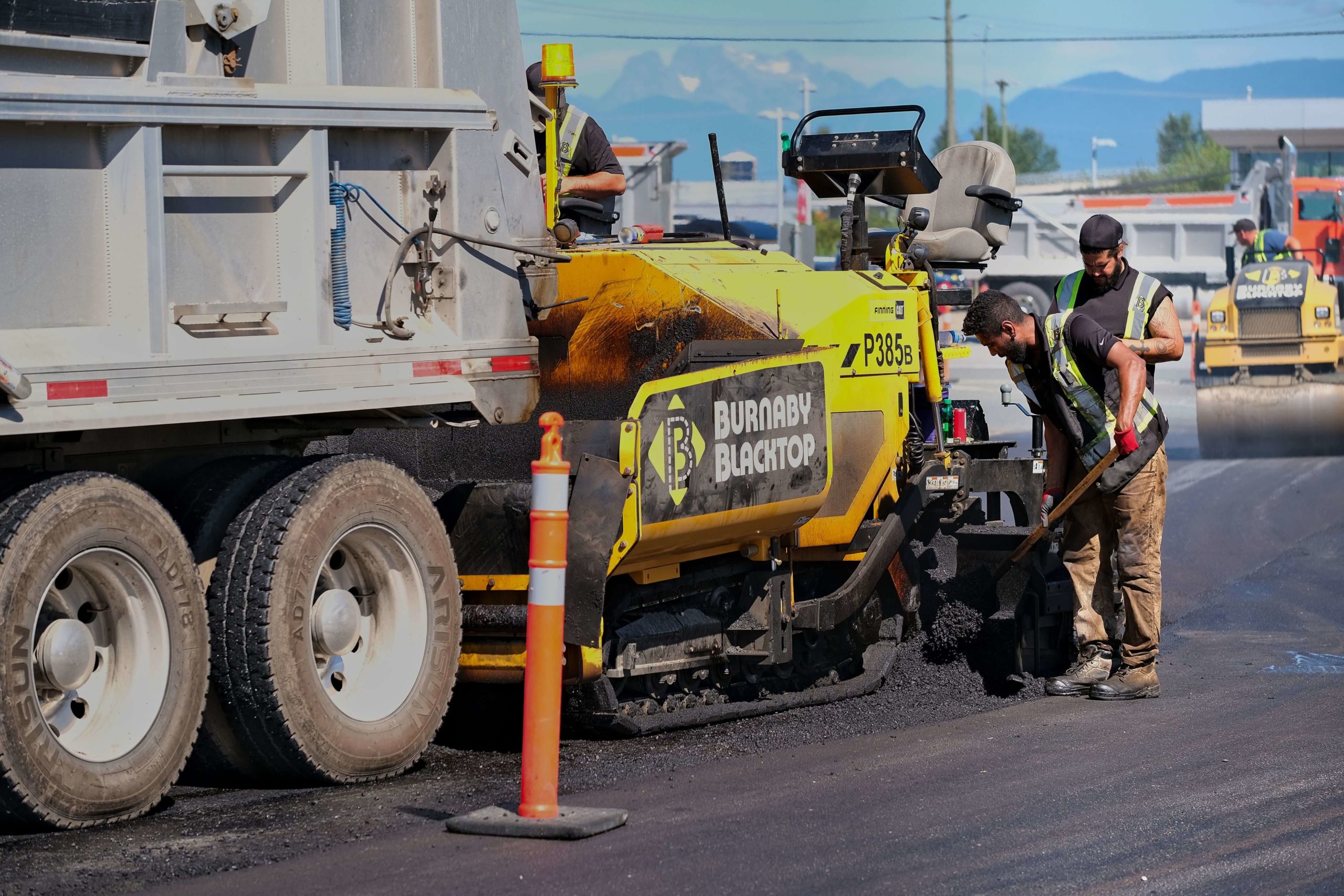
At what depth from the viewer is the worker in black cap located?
7.40 metres

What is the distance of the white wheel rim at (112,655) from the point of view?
5.05 m

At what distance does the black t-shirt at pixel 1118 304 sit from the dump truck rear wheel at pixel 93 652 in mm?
3973

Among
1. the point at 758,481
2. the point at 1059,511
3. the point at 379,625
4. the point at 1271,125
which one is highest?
the point at 1271,125

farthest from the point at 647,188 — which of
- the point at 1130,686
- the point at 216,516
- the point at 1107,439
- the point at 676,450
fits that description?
the point at 216,516

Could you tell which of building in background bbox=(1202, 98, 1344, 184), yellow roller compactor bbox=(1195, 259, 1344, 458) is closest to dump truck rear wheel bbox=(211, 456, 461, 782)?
yellow roller compactor bbox=(1195, 259, 1344, 458)

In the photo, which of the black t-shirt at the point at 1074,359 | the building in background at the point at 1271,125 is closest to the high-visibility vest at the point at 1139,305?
the black t-shirt at the point at 1074,359

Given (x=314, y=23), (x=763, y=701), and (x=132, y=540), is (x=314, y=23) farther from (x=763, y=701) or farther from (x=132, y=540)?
(x=763, y=701)

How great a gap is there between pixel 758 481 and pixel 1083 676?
Result: 180 cm

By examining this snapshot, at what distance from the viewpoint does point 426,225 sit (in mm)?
6062

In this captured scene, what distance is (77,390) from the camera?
4.87m

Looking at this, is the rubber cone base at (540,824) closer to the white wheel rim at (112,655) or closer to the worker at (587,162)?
the white wheel rim at (112,655)

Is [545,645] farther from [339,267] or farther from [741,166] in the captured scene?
[741,166]

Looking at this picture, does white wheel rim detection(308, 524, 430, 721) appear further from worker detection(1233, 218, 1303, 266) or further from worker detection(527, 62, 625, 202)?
worker detection(1233, 218, 1303, 266)

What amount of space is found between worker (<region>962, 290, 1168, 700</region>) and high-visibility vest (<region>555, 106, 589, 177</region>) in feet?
5.84
